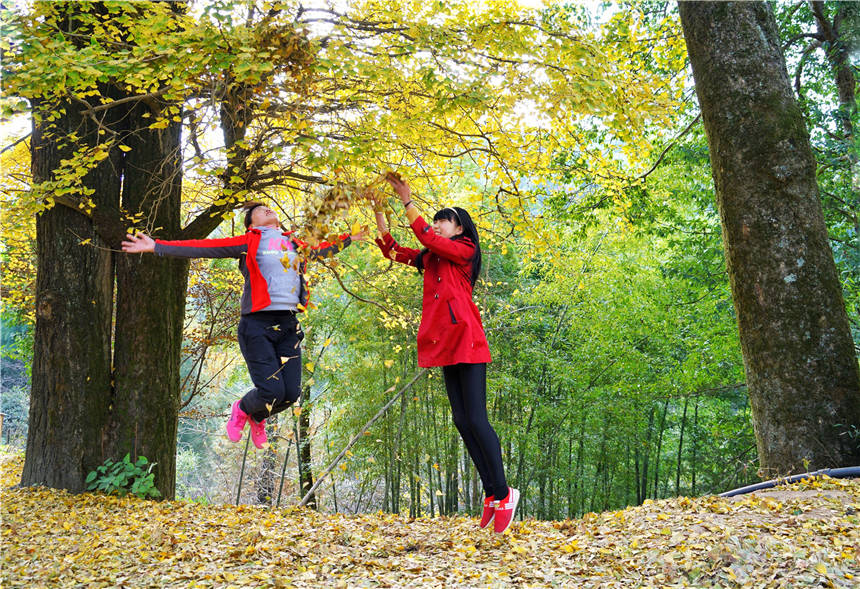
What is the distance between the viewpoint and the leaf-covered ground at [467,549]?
8.22 ft

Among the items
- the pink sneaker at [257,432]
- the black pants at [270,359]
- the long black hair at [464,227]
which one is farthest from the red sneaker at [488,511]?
the pink sneaker at [257,432]

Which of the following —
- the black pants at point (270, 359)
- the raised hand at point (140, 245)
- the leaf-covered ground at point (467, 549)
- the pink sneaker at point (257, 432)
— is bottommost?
the leaf-covered ground at point (467, 549)

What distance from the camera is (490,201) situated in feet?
18.2

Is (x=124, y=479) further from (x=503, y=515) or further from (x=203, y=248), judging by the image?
(x=503, y=515)

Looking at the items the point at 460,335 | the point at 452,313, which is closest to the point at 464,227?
the point at 452,313

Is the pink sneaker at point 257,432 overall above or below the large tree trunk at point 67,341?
below

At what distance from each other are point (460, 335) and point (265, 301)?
145 cm

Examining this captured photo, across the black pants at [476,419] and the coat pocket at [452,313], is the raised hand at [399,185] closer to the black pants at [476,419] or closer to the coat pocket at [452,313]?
the coat pocket at [452,313]

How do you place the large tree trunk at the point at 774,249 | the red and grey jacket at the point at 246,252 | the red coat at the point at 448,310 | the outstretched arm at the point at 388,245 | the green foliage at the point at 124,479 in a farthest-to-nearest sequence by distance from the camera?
the green foliage at the point at 124,479, the red and grey jacket at the point at 246,252, the large tree trunk at the point at 774,249, the outstretched arm at the point at 388,245, the red coat at the point at 448,310

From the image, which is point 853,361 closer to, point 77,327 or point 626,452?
point 77,327

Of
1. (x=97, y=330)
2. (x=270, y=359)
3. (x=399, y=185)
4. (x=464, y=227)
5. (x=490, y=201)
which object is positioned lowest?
(x=270, y=359)

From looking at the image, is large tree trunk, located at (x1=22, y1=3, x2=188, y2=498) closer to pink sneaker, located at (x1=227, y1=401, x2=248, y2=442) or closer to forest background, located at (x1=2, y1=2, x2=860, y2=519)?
forest background, located at (x1=2, y1=2, x2=860, y2=519)

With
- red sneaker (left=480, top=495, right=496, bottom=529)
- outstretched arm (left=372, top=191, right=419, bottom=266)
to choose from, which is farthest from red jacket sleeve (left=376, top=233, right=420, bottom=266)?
red sneaker (left=480, top=495, right=496, bottom=529)

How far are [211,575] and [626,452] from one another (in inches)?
522
